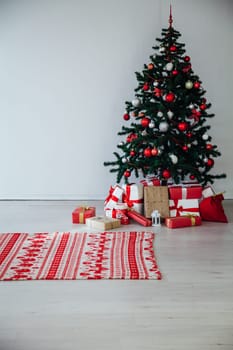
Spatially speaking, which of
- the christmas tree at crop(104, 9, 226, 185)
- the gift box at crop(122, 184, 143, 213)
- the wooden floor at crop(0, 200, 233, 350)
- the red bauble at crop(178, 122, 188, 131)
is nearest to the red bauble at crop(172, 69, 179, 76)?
the christmas tree at crop(104, 9, 226, 185)

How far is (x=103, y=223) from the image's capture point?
13.2 feet

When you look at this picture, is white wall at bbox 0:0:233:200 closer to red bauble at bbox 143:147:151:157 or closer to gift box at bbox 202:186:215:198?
gift box at bbox 202:186:215:198

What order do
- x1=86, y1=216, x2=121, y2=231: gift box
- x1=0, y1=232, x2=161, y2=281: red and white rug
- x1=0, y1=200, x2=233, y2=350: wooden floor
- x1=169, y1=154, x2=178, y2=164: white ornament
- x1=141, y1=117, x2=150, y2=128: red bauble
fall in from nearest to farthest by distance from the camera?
x1=0, y1=200, x2=233, y2=350: wooden floor < x1=0, y1=232, x2=161, y2=281: red and white rug < x1=86, y1=216, x2=121, y2=231: gift box < x1=169, y1=154, x2=178, y2=164: white ornament < x1=141, y1=117, x2=150, y2=128: red bauble

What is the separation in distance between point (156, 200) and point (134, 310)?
6.18ft

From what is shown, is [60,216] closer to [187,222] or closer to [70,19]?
[187,222]

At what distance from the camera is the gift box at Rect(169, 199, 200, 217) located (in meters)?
4.30

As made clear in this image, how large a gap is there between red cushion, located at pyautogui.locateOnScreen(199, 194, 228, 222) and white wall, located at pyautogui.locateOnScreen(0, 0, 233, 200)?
109cm

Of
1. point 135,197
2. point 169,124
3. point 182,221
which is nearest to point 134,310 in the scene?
point 182,221

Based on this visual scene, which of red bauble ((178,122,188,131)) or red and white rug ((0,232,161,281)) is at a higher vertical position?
red bauble ((178,122,188,131))

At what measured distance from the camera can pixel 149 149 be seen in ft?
14.3

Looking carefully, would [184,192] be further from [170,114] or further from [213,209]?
[170,114]

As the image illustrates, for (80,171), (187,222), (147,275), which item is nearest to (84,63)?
(80,171)

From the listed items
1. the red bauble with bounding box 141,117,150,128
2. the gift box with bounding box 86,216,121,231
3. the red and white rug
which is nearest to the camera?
the red and white rug

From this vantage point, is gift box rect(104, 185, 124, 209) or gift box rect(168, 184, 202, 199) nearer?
gift box rect(168, 184, 202, 199)
